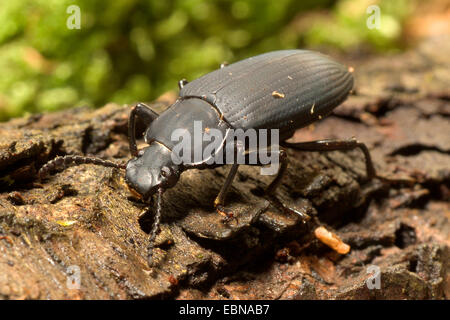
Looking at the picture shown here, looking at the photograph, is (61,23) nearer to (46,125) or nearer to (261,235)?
(46,125)

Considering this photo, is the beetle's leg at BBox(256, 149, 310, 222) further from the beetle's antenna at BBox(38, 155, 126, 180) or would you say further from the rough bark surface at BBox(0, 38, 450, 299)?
the beetle's antenna at BBox(38, 155, 126, 180)

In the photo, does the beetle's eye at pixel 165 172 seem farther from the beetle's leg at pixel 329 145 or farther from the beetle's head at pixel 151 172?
the beetle's leg at pixel 329 145

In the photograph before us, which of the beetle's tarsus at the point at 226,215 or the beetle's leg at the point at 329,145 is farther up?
the beetle's leg at the point at 329,145

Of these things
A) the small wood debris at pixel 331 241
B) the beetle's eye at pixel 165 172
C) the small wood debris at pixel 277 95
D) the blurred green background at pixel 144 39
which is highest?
the blurred green background at pixel 144 39

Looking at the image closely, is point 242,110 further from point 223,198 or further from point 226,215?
point 226,215

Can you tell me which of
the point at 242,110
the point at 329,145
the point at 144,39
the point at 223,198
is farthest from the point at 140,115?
the point at 144,39

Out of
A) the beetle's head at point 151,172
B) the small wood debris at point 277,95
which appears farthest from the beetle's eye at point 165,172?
the small wood debris at point 277,95

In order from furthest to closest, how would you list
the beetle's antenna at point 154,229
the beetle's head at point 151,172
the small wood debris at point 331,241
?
the small wood debris at point 331,241 → the beetle's head at point 151,172 → the beetle's antenna at point 154,229
